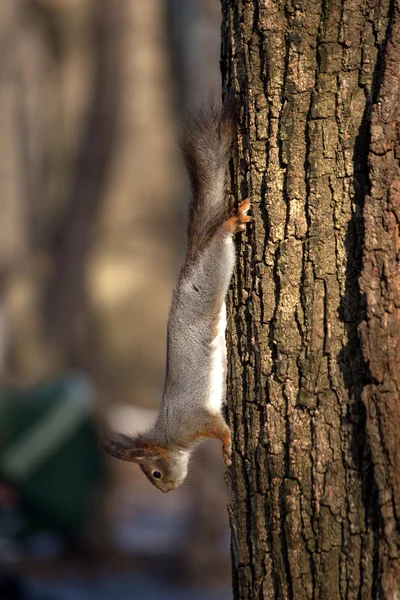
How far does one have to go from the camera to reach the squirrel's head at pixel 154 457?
10.4 ft

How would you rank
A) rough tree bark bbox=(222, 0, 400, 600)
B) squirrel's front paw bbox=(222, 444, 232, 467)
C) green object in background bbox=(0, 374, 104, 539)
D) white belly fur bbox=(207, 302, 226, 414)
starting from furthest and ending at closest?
green object in background bbox=(0, 374, 104, 539) → white belly fur bbox=(207, 302, 226, 414) → squirrel's front paw bbox=(222, 444, 232, 467) → rough tree bark bbox=(222, 0, 400, 600)

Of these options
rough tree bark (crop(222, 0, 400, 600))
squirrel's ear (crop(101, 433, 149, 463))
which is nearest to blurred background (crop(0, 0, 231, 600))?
squirrel's ear (crop(101, 433, 149, 463))

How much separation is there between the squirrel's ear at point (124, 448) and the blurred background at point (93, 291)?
383 millimetres

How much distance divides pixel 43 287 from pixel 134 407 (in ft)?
5.86

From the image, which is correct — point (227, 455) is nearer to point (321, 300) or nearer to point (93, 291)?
point (321, 300)

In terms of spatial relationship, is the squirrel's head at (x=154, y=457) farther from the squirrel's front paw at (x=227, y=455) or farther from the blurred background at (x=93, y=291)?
the squirrel's front paw at (x=227, y=455)

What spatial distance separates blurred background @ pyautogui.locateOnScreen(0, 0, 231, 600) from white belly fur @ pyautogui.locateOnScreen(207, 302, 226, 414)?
2.08ft

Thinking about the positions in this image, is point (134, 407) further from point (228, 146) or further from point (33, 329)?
point (228, 146)

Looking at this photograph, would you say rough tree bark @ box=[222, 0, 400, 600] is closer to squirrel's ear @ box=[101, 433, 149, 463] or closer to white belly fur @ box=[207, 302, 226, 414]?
white belly fur @ box=[207, 302, 226, 414]

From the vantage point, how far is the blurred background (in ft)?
19.2

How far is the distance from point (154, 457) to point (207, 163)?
1253 millimetres

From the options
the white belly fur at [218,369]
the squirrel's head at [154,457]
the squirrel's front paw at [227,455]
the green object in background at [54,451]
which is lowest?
the squirrel's front paw at [227,455]

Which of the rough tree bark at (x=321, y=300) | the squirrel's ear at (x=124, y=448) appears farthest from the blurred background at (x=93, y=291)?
the rough tree bark at (x=321, y=300)

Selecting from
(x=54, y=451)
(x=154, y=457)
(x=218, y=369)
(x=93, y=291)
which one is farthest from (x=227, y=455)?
(x=93, y=291)
